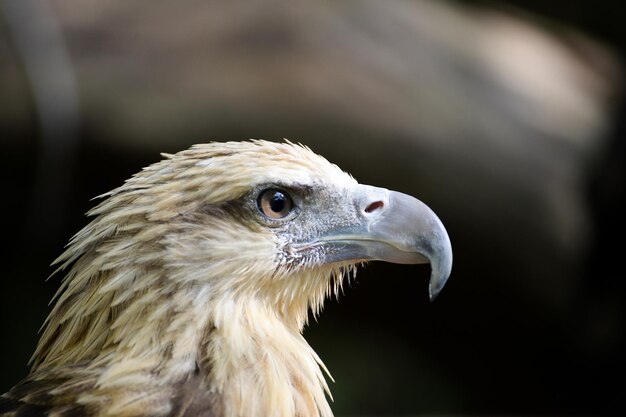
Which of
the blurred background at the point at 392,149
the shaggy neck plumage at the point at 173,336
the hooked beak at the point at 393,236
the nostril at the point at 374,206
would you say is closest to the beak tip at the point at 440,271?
the hooked beak at the point at 393,236

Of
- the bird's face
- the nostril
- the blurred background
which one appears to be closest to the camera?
the bird's face

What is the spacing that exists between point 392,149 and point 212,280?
415cm

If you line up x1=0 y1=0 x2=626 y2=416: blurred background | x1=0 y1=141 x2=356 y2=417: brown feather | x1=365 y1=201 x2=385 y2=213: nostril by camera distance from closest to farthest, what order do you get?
x1=0 y1=141 x2=356 y2=417: brown feather → x1=365 y1=201 x2=385 y2=213: nostril → x1=0 y1=0 x2=626 y2=416: blurred background

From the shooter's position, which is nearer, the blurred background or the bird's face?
the bird's face

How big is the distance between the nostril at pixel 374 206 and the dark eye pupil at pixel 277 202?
0.26 m

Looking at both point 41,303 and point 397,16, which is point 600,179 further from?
point 41,303

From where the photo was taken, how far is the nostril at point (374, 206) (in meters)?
2.74

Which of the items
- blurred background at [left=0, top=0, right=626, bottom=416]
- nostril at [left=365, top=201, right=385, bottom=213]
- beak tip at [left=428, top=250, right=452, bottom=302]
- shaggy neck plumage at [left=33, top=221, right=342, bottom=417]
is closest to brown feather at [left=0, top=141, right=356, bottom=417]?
shaggy neck plumage at [left=33, top=221, right=342, bottom=417]

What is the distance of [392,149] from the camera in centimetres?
653

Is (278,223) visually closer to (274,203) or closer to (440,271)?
(274,203)

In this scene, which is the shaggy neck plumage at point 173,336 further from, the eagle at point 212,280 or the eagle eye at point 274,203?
the eagle eye at point 274,203

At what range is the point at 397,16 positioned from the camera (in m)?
7.44

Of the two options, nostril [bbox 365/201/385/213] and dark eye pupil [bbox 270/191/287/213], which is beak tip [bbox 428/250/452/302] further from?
dark eye pupil [bbox 270/191/287/213]

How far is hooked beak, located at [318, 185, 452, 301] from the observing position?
8.71ft
